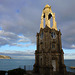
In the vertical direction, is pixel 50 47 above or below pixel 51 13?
below

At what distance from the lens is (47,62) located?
81.0ft

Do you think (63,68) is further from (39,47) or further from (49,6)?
(49,6)

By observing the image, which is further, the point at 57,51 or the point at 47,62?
the point at 57,51

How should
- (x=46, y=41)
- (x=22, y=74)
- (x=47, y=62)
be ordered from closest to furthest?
(x=22, y=74) → (x=47, y=62) → (x=46, y=41)

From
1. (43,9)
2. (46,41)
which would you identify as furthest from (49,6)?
(46,41)

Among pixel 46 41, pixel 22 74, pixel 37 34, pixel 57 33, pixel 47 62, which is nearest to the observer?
pixel 22 74

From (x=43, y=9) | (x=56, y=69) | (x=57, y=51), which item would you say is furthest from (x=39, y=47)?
(x=43, y=9)

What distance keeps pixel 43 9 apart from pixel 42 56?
58.7ft

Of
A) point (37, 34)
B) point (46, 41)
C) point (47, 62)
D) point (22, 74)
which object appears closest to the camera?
point (22, 74)

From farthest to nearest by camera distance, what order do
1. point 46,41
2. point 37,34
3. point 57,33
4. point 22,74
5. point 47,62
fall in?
point 37,34 < point 57,33 < point 46,41 < point 47,62 < point 22,74

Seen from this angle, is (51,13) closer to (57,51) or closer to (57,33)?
(57,33)

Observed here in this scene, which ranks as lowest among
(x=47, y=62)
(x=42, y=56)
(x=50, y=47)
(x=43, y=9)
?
(x=47, y=62)

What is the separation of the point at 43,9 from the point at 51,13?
379cm

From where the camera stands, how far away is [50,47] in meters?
26.6
